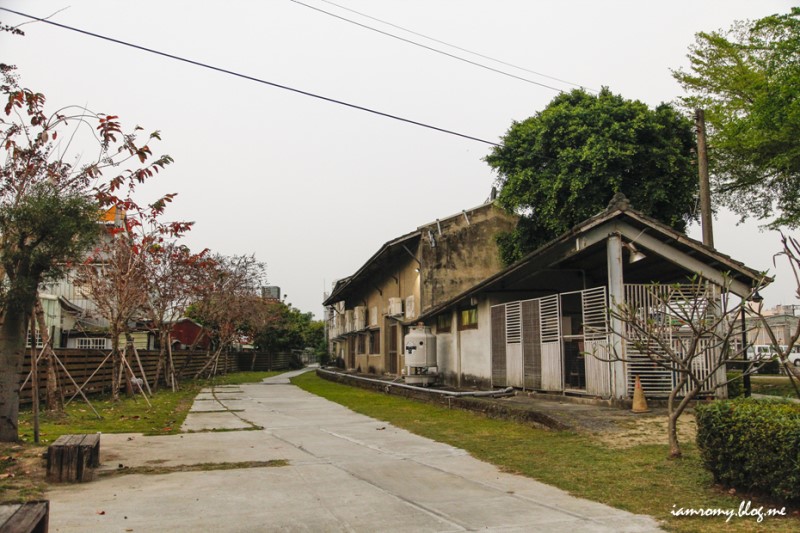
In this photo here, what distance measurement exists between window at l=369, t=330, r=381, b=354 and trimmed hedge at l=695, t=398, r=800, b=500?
2471cm

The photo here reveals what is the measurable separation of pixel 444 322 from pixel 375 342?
1062 cm

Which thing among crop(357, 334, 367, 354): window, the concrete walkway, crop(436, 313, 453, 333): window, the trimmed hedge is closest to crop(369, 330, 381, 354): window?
crop(357, 334, 367, 354): window

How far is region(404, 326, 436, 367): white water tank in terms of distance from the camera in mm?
20594

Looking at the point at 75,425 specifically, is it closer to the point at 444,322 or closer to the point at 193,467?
the point at 193,467

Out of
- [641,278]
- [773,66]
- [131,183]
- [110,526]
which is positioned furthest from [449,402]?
[773,66]

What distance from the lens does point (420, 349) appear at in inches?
812

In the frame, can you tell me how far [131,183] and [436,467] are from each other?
643 cm

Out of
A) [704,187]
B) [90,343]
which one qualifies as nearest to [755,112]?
[704,187]

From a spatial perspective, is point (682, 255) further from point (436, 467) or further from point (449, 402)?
point (436, 467)

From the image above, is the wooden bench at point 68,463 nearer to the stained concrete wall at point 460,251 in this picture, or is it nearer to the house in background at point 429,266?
the house in background at point 429,266

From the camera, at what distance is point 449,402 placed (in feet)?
50.8

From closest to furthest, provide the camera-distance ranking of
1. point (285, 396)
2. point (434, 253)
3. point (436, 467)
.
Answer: point (436, 467)
point (285, 396)
point (434, 253)

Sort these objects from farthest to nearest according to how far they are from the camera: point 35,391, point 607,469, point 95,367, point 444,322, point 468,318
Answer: point 444,322 < point 468,318 < point 95,367 < point 35,391 < point 607,469

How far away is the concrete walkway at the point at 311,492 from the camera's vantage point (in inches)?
211
